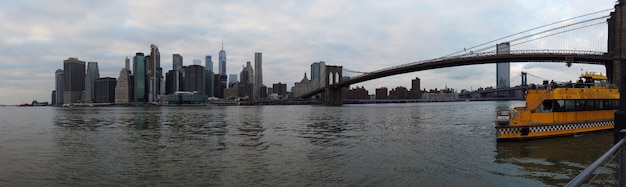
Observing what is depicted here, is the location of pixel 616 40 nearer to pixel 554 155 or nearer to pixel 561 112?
pixel 561 112

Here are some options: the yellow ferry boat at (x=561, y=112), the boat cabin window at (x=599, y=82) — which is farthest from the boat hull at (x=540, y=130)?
the boat cabin window at (x=599, y=82)

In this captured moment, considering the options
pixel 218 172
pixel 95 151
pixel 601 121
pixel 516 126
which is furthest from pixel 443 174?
pixel 601 121

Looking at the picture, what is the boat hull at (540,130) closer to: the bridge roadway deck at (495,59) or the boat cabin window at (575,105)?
the boat cabin window at (575,105)

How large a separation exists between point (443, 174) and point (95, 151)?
16.5m

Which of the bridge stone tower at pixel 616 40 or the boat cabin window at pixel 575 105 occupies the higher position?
the bridge stone tower at pixel 616 40

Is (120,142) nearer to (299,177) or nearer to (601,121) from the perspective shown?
(299,177)

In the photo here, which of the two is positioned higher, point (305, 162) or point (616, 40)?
point (616, 40)

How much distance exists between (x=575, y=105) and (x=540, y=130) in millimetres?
4458

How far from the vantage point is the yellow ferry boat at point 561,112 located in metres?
21.4

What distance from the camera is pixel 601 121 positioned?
25.4 meters

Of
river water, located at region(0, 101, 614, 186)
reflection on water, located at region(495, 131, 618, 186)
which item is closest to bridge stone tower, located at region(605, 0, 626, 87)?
reflection on water, located at region(495, 131, 618, 186)

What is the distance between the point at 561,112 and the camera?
23.3 m

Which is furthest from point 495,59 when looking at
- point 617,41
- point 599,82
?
point 599,82

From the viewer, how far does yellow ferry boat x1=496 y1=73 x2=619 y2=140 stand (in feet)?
70.1
